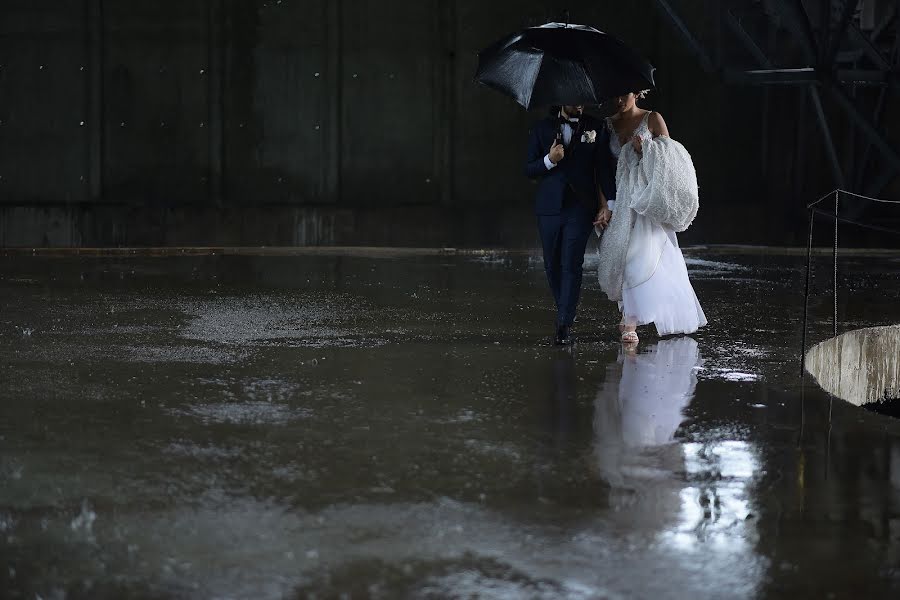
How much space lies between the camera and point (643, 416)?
6.09 meters

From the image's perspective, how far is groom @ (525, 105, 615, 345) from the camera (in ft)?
28.2

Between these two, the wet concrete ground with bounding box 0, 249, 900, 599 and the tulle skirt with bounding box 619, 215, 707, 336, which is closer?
the wet concrete ground with bounding box 0, 249, 900, 599

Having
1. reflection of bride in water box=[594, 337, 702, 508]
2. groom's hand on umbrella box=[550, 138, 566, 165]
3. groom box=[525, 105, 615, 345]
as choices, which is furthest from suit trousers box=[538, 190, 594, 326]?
reflection of bride in water box=[594, 337, 702, 508]

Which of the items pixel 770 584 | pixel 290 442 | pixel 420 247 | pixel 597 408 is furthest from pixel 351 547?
pixel 420 247

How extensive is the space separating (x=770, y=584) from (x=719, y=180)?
15.8 metres

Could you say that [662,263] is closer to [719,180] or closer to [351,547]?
[351,547]

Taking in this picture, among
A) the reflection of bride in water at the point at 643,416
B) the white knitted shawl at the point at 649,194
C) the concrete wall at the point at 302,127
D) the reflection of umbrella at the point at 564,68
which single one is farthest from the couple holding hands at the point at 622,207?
the concrete wall at the point at 302,127

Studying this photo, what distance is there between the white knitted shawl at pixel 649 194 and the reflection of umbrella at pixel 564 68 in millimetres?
480

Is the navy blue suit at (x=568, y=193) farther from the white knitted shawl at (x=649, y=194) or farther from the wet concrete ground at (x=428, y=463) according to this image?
the wet concrete ground at (x=428, y=463)

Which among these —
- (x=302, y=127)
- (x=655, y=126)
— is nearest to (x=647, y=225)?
(x=655, y=126)

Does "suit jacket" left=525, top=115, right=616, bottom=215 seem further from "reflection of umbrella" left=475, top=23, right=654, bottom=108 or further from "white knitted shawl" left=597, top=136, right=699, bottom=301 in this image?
"reflection of umbrella" left=475, top=23, right=654, bottom=108

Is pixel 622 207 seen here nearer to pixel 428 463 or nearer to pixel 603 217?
pixel 603 217

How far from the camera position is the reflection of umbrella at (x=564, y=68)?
8258 mm

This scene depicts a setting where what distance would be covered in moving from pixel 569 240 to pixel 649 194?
0.59 m
